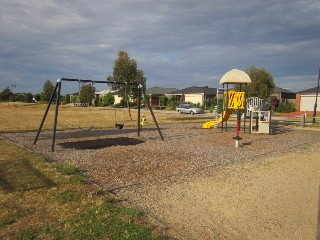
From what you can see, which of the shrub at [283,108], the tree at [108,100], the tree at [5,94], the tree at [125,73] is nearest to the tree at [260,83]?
the shrub at [283,108]

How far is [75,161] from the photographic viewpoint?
883 centimetres

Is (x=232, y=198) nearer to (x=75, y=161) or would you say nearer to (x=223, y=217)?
(x=223, y=217)

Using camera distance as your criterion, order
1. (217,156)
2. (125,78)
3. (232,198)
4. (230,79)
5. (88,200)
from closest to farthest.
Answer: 1. (88,200)
2. (232,198)
3. (217,156)
4. (230,79)
5. (125,78)

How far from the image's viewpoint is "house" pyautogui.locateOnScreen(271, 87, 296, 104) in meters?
54.2

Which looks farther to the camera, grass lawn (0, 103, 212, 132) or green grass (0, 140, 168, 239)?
grass lawn (0, 103, 212, 132)

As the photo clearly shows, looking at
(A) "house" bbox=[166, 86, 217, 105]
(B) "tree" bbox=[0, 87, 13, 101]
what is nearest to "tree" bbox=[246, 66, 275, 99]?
(A) "house" bbox=[166, 86, 217, 105]

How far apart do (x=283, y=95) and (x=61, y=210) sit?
56.0 metres

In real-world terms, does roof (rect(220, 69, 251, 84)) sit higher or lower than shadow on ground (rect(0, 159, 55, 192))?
higher

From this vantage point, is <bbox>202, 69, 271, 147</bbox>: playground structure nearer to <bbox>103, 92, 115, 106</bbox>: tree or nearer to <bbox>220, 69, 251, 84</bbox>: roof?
<bbox>220, 69, 251, 84</bbox>: roof

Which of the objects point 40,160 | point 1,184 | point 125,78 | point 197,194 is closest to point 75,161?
point 40,160

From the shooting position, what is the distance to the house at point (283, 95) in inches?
2132

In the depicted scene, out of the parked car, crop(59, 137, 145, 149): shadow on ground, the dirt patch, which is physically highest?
the parked car

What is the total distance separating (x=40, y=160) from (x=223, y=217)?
5857 millimetres

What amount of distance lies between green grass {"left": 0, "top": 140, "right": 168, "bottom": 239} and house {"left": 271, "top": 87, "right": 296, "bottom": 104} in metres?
51.2
